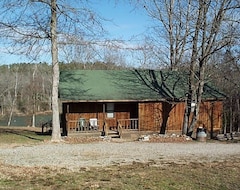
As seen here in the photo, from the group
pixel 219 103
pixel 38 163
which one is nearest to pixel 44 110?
pixel 219 103

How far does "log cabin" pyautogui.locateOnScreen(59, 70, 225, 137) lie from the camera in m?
25.6

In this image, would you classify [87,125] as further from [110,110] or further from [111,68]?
[111,68]

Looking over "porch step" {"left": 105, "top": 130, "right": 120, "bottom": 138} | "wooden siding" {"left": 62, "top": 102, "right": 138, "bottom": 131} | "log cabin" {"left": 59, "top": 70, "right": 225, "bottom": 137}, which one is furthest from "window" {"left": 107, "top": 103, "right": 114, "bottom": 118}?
"porch step" {"left": 105, "top": 130, "right": 120, "bottom": 138}

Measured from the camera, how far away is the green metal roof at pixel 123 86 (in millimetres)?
25719

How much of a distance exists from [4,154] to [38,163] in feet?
10.9

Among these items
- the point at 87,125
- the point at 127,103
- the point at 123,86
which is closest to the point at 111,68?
the point at 123,86

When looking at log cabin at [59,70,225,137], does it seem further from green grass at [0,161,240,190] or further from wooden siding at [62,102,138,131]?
green grass at [0,161,240,190]

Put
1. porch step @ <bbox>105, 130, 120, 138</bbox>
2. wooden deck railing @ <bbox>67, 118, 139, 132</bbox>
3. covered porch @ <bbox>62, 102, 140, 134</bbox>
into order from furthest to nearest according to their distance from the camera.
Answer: covered porch @ <bbox>62, 102, 140, 134</bbox> → wooden deck railing @ <bbox>67, 118, 139, 132</bbox> → porch step @ <bbox>105, 130, 120, 138</bbox>

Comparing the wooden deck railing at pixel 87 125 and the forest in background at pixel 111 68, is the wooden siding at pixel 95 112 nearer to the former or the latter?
the wooden deck railing at pixel 87 125

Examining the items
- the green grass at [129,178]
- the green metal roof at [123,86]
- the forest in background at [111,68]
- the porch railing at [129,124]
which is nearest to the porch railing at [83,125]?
the green metal roof at [123,86]

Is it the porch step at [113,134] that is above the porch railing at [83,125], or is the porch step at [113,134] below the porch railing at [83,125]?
below

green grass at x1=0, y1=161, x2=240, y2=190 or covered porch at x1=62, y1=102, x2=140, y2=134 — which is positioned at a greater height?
covered porch at x1=62, y1=102, x2=140, y2=134

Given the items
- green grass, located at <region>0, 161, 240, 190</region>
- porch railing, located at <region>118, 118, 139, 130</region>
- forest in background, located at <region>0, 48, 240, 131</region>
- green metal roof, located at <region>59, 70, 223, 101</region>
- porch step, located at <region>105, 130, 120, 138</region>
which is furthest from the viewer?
forest in background, located at <region>0, 48, 240, 131</region>

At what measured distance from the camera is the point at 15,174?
30.2 feet
